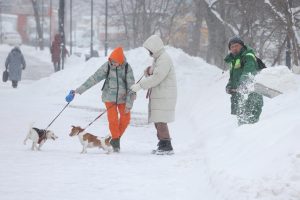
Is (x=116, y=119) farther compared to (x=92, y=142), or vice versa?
(x=116, y=119)

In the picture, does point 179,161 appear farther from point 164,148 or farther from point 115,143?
point 115,143

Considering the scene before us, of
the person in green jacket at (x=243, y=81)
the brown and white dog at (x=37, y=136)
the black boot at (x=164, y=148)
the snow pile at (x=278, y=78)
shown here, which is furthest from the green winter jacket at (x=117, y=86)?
the snow pile at (x=278, y=78)

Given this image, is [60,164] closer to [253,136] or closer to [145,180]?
[145,180]

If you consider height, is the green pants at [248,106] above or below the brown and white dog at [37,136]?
above

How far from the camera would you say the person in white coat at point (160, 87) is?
27.5 ft

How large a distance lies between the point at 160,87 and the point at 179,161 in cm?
114

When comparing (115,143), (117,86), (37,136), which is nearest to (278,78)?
(117,86)

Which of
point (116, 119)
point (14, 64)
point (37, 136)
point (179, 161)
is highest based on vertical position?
point (116, 119)

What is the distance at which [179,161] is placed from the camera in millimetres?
8000

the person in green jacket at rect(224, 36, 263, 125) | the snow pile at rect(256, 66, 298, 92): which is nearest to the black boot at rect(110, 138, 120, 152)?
the person in green jacket at rect(224, 36, 263, 125)

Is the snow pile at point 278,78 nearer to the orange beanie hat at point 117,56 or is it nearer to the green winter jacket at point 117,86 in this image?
the green winter jacket at point 117,86

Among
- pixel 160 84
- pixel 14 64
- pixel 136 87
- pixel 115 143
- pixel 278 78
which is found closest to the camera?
pixel 136 87

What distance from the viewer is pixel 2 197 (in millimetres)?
5727

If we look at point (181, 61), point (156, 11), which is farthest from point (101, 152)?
point (156, 11)
